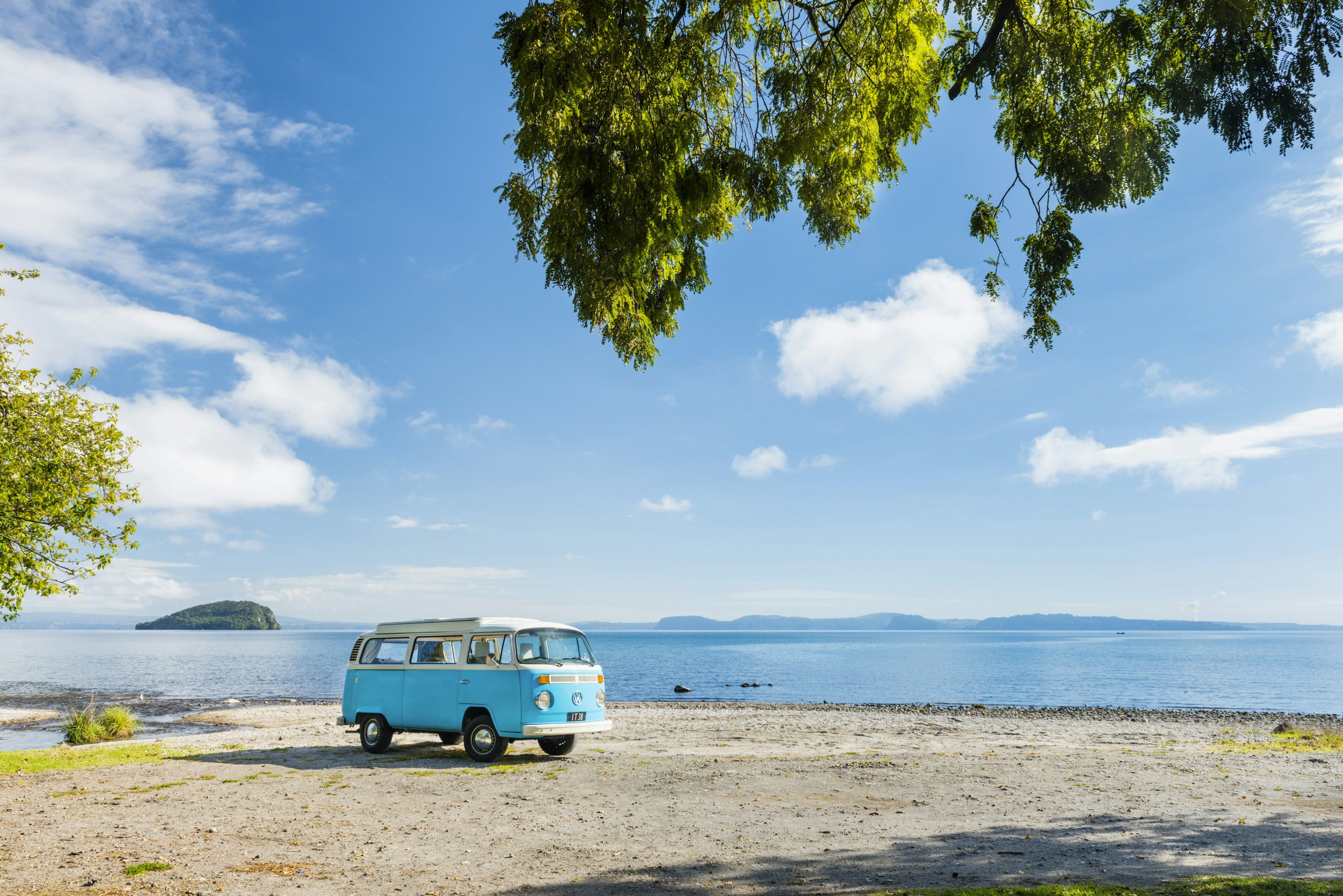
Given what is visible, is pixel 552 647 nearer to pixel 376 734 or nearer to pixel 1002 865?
pixel 376 734

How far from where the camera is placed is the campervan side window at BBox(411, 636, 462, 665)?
51.5 ft

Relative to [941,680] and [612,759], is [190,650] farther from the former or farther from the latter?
[612,759]

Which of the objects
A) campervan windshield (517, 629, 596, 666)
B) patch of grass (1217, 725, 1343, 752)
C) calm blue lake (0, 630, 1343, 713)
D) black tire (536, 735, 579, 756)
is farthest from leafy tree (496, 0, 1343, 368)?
calm blue lake (0, 630, 1343, 713)

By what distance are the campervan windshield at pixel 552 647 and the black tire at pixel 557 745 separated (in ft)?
6.19

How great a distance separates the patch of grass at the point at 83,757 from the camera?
1450 centimetres

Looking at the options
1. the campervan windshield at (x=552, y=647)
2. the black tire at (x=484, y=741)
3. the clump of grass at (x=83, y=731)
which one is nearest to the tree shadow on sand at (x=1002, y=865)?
the campervan windshield at (x=552, y=647)

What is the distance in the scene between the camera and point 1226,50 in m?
6.12

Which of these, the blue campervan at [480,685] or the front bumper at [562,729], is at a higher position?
the blue campervan at [480,685]

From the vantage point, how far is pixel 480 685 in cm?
1527

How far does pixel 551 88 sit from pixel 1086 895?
26.7 feet

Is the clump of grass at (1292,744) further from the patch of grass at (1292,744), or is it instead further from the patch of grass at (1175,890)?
the patch of grass at (1175,890)

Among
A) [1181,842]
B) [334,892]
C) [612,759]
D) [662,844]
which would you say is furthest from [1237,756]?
[334,892]

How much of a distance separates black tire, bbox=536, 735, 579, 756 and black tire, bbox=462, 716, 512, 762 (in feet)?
3.78

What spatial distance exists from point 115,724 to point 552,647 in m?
19.6
